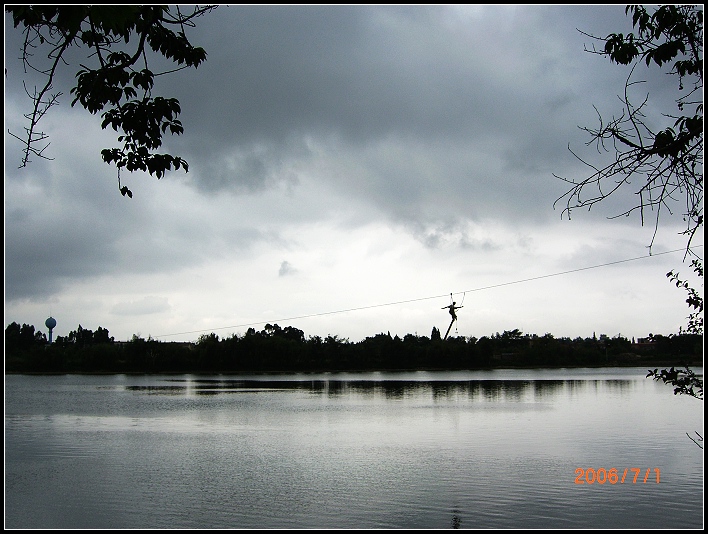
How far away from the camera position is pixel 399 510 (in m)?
13.2

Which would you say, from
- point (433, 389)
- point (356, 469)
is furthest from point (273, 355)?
point (356, 469)

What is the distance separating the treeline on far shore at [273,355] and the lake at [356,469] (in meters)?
70.9

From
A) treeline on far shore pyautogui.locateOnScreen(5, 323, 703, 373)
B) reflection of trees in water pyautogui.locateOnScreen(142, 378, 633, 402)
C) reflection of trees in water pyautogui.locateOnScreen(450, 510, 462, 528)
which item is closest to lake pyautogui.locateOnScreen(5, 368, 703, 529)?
reflection of trees in water pyautogui.locateOnScreen(450, 510, 462, 528)

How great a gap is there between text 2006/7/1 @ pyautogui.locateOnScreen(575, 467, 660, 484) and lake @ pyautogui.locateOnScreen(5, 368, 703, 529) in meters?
0.05

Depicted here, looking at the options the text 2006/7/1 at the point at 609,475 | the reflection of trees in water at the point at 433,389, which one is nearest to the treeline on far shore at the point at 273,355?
the reflection of trees in water at the point at 433,389

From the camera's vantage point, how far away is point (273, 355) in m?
105

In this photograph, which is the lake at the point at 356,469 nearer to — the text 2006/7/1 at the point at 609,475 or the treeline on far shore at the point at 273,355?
the text 2006/7/1 at the point at 609,475

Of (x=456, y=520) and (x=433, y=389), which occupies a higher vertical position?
(x=456, y=520)

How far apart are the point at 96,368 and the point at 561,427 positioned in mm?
90628

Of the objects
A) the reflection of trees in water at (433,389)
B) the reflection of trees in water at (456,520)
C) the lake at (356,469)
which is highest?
the reflection of trees in water at (456,520)

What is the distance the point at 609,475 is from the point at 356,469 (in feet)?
21.1

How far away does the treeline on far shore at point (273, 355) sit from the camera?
340 ft

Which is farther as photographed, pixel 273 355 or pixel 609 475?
pixel 273 355

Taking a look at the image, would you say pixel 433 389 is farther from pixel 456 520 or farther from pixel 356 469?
pixel 456 520
